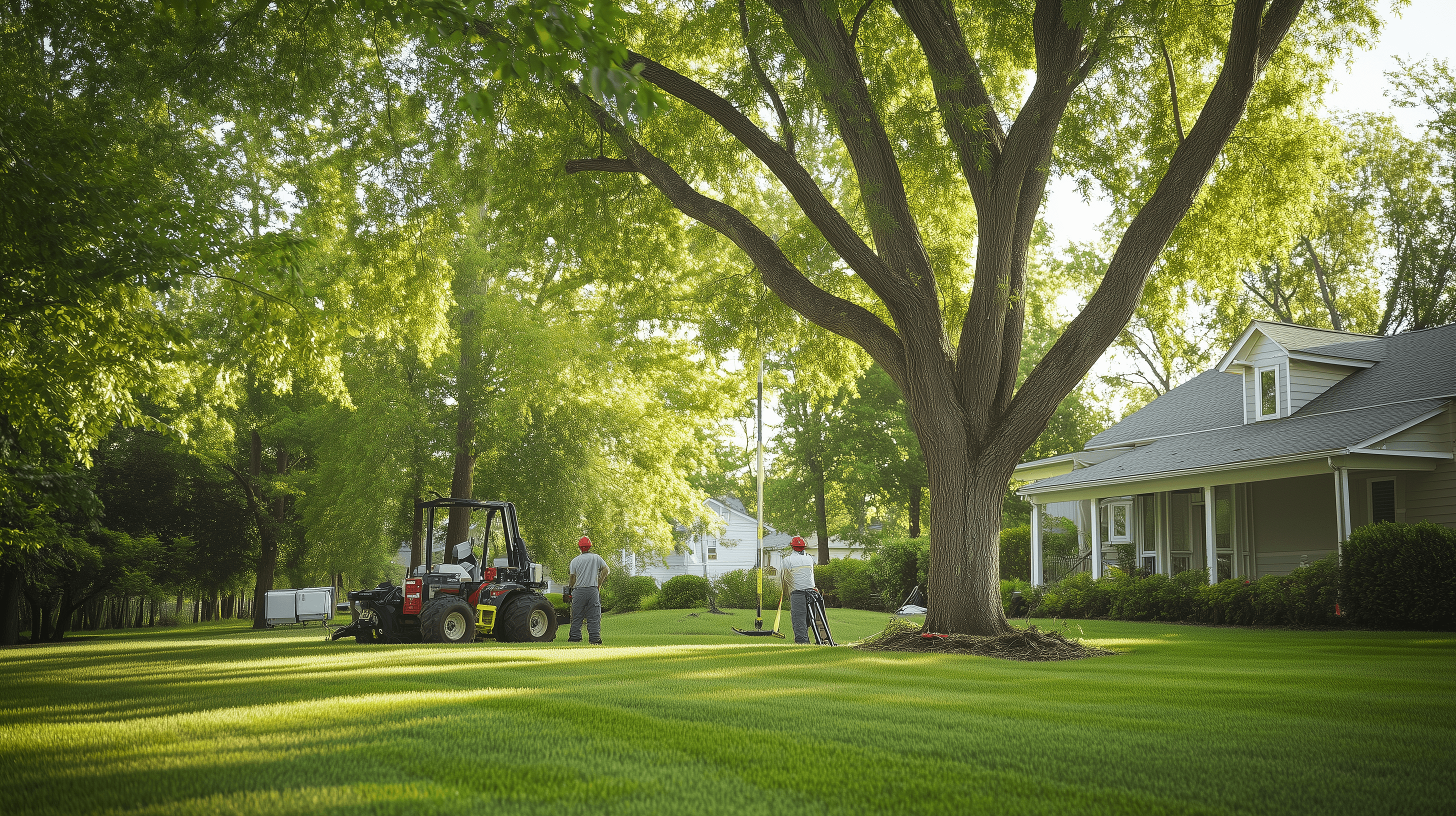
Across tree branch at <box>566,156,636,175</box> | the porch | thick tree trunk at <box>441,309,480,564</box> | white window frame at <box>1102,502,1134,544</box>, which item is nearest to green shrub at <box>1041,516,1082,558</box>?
the porch

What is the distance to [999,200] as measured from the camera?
1307cm

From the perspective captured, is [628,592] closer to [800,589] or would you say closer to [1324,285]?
[800,589]

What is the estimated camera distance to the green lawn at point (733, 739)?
12.5 feet

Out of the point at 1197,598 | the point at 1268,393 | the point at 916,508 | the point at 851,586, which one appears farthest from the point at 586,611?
the point at 916,508

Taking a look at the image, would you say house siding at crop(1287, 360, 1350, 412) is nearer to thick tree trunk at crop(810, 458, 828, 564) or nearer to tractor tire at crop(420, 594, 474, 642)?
tractor tire at crop(420, 594, 474, 642)

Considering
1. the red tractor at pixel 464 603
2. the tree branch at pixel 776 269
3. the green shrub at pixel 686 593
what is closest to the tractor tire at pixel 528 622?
the red tractor at pixel 464 603

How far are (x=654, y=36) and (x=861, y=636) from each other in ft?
38.9

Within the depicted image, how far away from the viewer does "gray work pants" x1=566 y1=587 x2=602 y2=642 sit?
624 inches

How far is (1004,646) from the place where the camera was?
38.9ft

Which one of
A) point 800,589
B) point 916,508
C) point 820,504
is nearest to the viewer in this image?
point 800,589

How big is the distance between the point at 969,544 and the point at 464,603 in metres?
8.38

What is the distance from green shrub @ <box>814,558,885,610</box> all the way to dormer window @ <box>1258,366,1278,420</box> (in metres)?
11.3

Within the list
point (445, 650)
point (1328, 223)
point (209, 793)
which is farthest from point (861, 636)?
point (1328, 223)

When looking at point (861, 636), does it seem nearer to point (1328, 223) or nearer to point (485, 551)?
point (485, 551)
